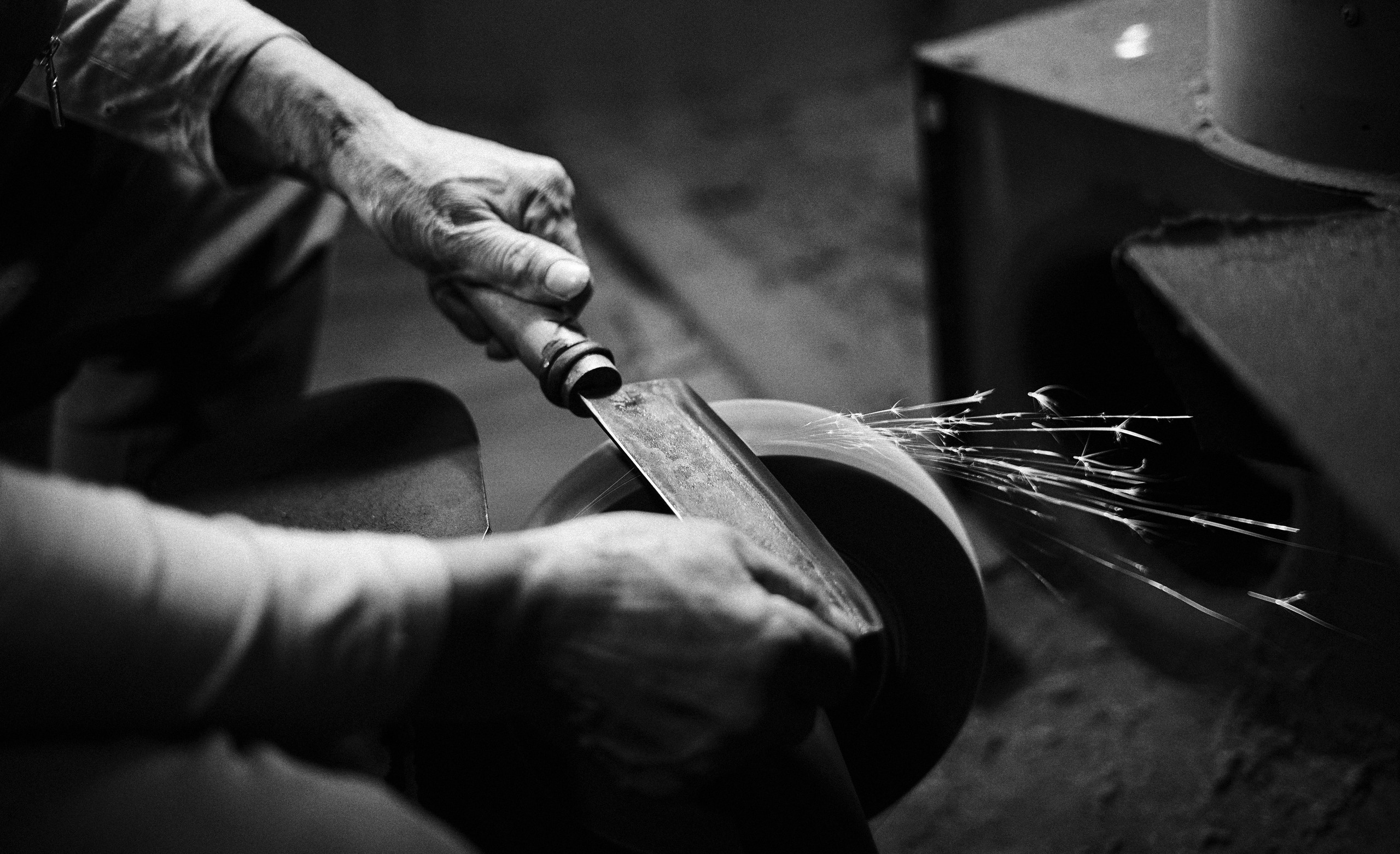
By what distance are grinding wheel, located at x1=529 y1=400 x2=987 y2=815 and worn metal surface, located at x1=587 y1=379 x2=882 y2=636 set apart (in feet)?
0.37

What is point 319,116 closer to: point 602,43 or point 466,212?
point 466,212

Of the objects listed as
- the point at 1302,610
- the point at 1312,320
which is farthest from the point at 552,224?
the point at 1302,610

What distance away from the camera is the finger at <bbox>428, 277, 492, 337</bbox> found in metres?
1.22

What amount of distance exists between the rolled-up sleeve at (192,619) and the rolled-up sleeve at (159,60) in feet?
2.50

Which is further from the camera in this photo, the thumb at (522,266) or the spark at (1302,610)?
the spark at (1302,610)

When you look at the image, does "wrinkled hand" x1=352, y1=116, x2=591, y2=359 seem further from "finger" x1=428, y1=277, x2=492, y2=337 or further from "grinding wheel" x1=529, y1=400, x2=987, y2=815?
"grinding wheel" x1=529, y1=400, x2=987, y2=815

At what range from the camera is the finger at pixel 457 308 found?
122 centimetres

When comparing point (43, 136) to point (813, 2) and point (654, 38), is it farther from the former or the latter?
point (813, 2)

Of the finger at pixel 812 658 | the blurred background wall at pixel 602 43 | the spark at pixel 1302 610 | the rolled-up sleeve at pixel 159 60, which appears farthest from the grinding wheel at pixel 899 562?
the blurred background wall at pixel 602 43

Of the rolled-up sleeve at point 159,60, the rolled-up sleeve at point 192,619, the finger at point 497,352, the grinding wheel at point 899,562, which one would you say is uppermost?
the rolled-up sleeve at point 159,60

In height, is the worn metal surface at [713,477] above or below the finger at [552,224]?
below

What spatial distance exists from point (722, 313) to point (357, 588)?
197cm

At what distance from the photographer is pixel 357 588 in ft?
2.30

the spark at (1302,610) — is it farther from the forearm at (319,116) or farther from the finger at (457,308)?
the forearm at (319,116)
